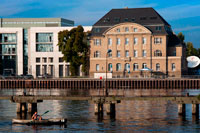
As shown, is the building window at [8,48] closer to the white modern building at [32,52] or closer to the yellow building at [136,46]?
the white modern building at [32,52]

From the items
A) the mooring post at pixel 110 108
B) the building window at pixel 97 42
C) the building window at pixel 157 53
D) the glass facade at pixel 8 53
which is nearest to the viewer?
the mooring post at pixel 110 108

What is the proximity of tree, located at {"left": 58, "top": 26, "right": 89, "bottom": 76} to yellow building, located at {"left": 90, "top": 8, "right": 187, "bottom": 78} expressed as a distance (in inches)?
106

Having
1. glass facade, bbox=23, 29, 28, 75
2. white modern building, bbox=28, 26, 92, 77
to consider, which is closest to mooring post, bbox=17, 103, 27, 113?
white modern building, bbox=28, 26, 92, 77

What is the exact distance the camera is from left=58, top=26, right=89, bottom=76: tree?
148 meters

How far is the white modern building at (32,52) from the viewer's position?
163 m

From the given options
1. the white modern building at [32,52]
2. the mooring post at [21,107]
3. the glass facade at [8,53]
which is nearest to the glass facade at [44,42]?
the white modern building at [32,52]

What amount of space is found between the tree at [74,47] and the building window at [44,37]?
13.0 metres

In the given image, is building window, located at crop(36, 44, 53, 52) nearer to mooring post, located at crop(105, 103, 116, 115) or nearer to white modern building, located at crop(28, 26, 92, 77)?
white modern building, located at crop(28, 26, 92, 77)

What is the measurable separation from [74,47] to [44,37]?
21.6 metres

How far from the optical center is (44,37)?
165 metres

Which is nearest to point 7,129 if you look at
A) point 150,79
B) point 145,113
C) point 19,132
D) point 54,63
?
point 19,132

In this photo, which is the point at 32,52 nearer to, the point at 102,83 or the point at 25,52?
the point at 25,52

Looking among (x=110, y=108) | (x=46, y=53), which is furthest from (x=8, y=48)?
(x=110, y=108)

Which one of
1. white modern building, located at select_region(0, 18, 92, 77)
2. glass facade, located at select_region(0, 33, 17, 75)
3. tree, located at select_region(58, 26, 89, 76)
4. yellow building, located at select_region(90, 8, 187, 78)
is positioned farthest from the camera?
glass facade, located at select_region(0, 33, 17, 75)
